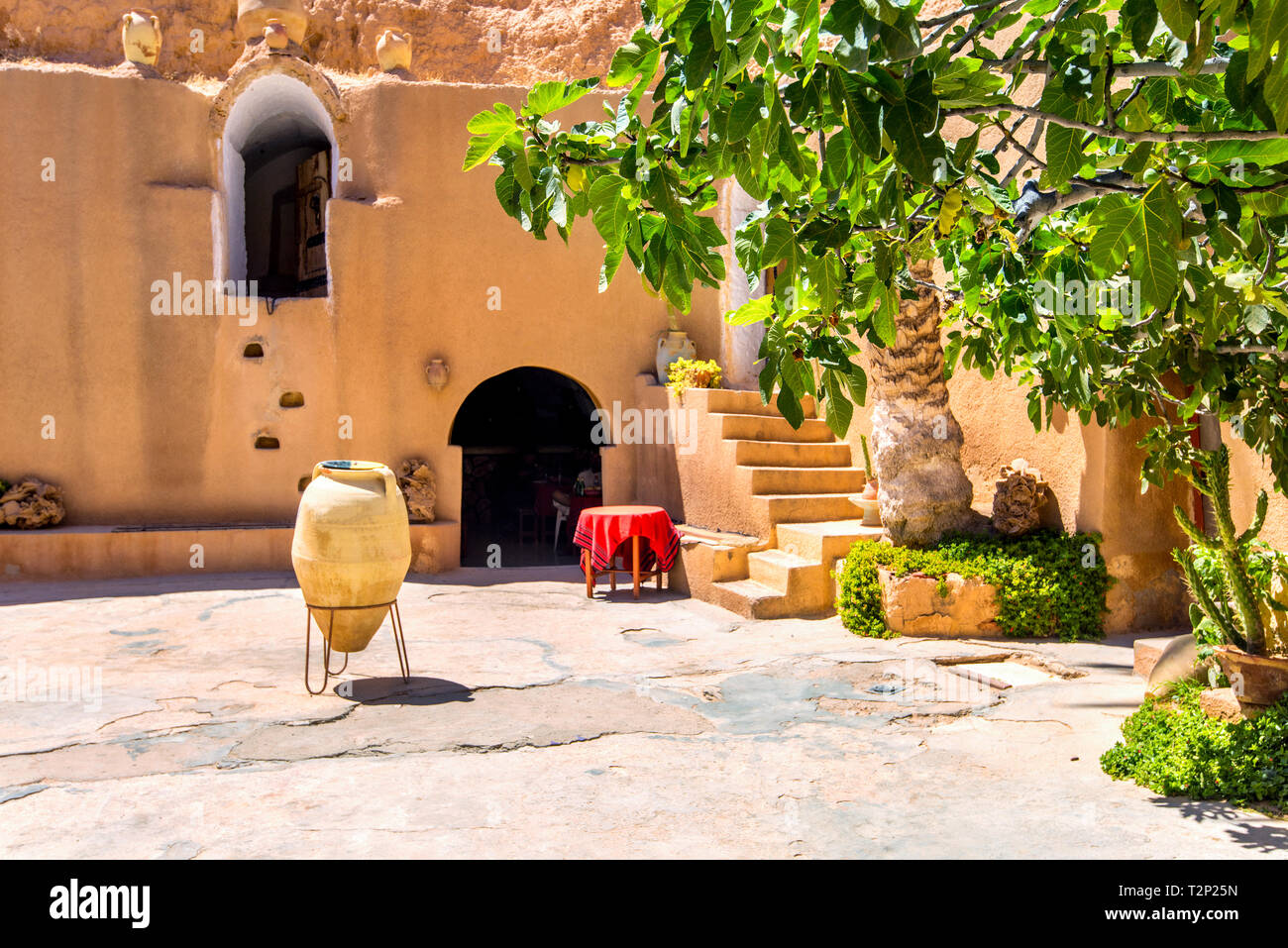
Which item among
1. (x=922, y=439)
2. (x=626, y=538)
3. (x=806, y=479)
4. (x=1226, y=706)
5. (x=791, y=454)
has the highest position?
(x=922, y=439)

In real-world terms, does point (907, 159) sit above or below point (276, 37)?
below

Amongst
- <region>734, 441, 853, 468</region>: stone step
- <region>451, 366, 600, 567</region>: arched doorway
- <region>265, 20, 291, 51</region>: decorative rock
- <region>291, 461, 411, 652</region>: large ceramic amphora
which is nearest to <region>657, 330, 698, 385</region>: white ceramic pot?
<region>734, 441, 853, 468</region>: stone step

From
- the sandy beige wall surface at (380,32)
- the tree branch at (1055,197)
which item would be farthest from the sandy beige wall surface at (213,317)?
the tree branch at (1055,197)

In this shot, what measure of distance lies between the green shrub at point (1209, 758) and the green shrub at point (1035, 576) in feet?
8.90

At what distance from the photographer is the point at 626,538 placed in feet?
32.6

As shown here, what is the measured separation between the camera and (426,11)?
19.3 m

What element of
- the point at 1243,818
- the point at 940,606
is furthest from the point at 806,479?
the point at 1243,818

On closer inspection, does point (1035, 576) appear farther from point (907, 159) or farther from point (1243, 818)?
point (907, 159)

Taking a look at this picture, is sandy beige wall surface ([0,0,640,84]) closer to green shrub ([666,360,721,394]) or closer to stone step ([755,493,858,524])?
green shrub ([666,360,721,394])

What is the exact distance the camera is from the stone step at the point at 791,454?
1024 cm

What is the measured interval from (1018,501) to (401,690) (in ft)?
16.6

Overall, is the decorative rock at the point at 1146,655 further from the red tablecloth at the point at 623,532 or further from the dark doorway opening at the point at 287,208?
the dark doorway opening at the point at 287,208

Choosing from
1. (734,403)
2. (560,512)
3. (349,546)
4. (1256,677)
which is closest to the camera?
(1256,677)

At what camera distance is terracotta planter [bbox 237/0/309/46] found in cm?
1241
